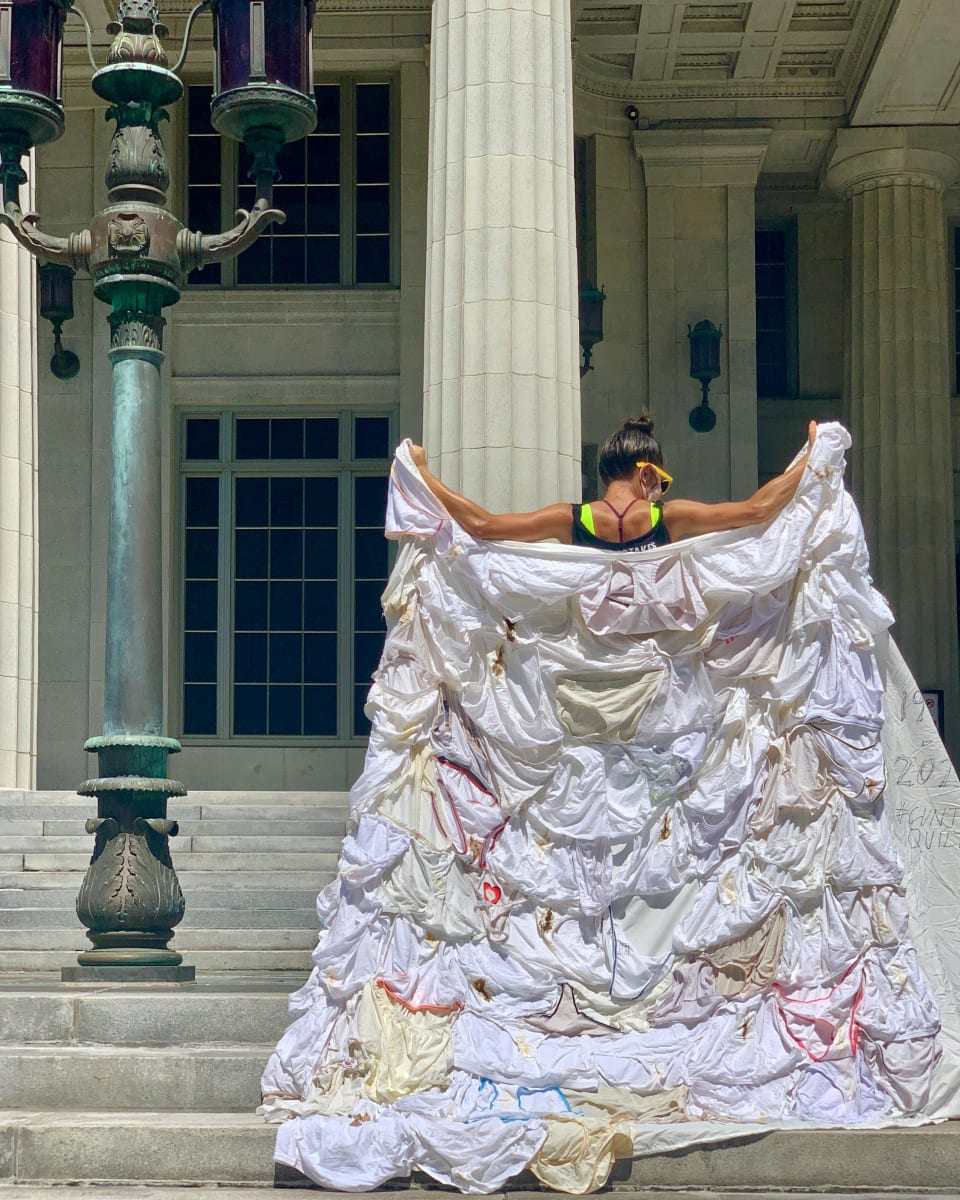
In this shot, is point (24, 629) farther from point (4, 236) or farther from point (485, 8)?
point (485, 8)

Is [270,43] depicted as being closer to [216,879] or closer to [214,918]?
[214,918]

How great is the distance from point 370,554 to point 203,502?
193 centimetres

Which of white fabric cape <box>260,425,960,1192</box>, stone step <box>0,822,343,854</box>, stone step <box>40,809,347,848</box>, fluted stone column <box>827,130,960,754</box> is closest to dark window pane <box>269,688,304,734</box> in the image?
stone step <box>40,809,347,848</box>

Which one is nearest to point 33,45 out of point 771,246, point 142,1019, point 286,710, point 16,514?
point 142,1019

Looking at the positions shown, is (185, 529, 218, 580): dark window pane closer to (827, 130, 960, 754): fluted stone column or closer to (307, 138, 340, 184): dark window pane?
(307, 138, 340, 184): dark window pane

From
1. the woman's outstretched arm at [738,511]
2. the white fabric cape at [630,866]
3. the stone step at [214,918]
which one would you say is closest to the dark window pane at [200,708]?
the stone step at [214,918]

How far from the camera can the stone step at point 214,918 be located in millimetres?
10867

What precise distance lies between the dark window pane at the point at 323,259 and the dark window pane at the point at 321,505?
91.1 inches

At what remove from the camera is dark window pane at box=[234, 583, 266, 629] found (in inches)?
774

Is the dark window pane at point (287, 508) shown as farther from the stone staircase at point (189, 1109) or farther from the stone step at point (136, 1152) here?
the stone step at point (136, 1152)

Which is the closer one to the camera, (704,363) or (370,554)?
(370,554)

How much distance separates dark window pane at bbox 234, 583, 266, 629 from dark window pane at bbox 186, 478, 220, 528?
31.0 inches

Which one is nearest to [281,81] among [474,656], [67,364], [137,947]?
[474,656]

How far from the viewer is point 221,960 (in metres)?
10.0
